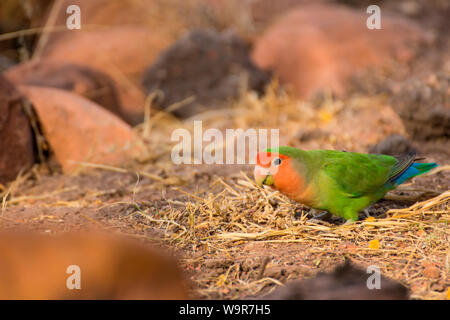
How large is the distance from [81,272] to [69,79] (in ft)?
12.1

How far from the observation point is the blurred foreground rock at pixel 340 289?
2.04 metres

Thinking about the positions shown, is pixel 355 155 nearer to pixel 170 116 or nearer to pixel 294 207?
pixel 294 207

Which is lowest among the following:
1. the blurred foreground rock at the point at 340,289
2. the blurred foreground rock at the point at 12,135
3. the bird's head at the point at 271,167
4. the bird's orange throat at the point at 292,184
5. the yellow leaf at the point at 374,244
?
the blurred foreground rock at the point at 340,289

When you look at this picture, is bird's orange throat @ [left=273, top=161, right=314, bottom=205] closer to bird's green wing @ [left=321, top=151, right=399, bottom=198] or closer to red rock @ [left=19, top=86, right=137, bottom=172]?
bird's green wing @ [left=321, top=151, right=399, bottom=198]

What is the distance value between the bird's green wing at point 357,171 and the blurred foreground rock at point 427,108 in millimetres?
1483

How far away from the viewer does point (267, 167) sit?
8.51 ft

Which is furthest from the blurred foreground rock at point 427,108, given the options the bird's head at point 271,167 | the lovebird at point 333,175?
the bird's head at point 271,167

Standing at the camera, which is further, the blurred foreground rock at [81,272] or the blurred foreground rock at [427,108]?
the blurred foreground rock at [427,108]

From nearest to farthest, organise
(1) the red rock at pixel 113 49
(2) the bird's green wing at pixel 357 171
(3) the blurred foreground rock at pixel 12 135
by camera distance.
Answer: (2) the bird's green wing at pixel 357 171, (3) the blurred foreground rock at pixel 12 135, (1) the red rock at pixel 113 49

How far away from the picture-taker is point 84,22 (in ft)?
23.8

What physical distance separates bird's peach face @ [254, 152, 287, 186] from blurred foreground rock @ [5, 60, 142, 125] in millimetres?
3167

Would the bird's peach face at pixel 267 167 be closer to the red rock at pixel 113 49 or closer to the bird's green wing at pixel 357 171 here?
the bird's green wing at pixel 357 171
